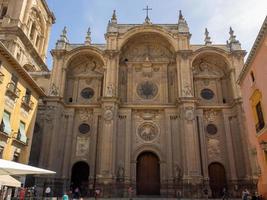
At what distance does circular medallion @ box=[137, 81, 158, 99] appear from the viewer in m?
28.9

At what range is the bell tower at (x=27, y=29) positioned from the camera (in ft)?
90.4

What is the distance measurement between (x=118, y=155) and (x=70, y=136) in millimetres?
5451

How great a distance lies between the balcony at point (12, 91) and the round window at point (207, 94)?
18.9 m

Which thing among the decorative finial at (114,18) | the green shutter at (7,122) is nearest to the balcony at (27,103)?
the green shutter at (7,122)

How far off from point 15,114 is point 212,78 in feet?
68.1

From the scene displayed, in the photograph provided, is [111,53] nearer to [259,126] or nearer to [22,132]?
[22,132]

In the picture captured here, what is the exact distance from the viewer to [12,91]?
17.7 m

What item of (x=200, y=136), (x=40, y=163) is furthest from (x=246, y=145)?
(x=40, y=163)

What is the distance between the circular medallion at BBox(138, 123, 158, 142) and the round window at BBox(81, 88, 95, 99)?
673 centimetres

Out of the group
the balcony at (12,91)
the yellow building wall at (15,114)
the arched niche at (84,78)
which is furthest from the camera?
the arched niche at (84,78)

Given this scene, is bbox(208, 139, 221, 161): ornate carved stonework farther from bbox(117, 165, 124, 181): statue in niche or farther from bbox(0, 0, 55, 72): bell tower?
bbox(0, 0, 55, 72): bell tower

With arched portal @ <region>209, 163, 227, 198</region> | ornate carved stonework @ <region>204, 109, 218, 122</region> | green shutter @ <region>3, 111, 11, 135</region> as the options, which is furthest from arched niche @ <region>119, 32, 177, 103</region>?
green shutter @ <region>3, 111, 11, 135</region>

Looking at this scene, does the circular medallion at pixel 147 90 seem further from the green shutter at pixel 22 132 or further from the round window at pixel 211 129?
the green shutter at pixel 22 132

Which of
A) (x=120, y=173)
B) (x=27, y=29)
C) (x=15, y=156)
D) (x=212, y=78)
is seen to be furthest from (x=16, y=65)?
(x=212, y=78)
